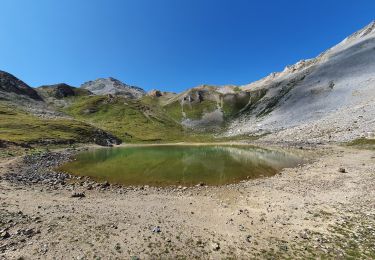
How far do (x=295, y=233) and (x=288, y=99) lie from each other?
531 ft

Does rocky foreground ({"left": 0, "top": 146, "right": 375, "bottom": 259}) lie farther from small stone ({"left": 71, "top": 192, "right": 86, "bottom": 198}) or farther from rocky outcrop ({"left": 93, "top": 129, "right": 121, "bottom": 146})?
rocky outcrop ({"left": 93, "top": 129, "right": 121, "bottom": 146})

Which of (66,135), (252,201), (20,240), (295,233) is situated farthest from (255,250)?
(66,135)

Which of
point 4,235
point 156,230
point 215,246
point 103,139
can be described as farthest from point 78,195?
point 103,139

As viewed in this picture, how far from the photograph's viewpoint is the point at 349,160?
45281mm

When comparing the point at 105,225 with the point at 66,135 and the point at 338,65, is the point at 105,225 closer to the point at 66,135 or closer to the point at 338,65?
the point at 66,135

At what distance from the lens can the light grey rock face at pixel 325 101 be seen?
9143 centimetres

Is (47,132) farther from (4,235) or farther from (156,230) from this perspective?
(156,230)

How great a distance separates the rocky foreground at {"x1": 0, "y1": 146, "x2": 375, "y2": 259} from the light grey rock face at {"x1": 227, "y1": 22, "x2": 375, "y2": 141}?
201 ft

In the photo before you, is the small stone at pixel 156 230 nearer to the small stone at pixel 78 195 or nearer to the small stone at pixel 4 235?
the small stone at pixel 4 235

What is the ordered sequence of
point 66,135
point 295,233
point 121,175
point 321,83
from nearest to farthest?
point 295,233 → point 121,175 → point 66,135 → point 321,83

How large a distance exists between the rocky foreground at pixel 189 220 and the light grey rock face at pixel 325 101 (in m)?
61.2

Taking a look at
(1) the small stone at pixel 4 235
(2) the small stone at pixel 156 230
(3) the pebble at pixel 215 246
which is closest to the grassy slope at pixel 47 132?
(1) the small stone at pixel 4 235

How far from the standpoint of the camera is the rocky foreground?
14648 mm

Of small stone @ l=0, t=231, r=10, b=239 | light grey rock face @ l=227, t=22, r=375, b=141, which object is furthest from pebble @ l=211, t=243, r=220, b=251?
light grey rock face @ l=227, t=22, r=375, b=141
